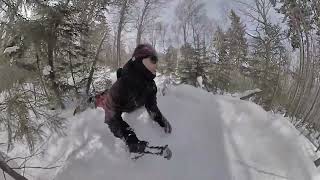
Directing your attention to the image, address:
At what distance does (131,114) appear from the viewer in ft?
19.6

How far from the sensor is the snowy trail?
4953 millimetres

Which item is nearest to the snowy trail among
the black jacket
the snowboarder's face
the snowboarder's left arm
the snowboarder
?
the snowboarder's left arm

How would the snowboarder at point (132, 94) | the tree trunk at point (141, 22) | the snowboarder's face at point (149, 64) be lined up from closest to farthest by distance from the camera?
the snowboarder at point (132, 94) → the snowboarder's face at point (149, 64) → the tree trunk at point (141, 22)

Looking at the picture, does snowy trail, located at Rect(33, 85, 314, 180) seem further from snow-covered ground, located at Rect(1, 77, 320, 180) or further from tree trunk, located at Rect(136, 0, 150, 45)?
tree trunk, located at Rect(136, 0, 150, 45)

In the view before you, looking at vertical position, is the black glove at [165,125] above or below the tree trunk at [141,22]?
below

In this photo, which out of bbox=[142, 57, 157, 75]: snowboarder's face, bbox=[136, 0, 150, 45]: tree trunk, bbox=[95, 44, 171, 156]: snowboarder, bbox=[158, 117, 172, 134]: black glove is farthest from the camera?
bbox=[136, 0, 150, 45]: tree trunk

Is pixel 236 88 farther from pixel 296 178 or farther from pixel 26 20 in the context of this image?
pixel 296 178

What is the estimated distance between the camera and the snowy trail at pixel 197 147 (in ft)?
16.3

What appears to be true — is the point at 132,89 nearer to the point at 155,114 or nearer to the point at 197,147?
the point at 155,114

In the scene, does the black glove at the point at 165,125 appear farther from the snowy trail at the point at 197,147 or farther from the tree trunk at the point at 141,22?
the tree trunk at the point at 141,22

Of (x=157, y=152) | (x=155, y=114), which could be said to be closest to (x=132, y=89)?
(x=155, y=114)

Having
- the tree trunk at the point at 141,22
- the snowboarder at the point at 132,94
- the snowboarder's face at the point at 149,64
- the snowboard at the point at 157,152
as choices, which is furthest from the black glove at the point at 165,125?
the tree trunk at the point at 141,22

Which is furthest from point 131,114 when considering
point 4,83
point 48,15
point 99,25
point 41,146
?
point 99,25

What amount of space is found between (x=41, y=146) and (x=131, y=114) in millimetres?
1364
